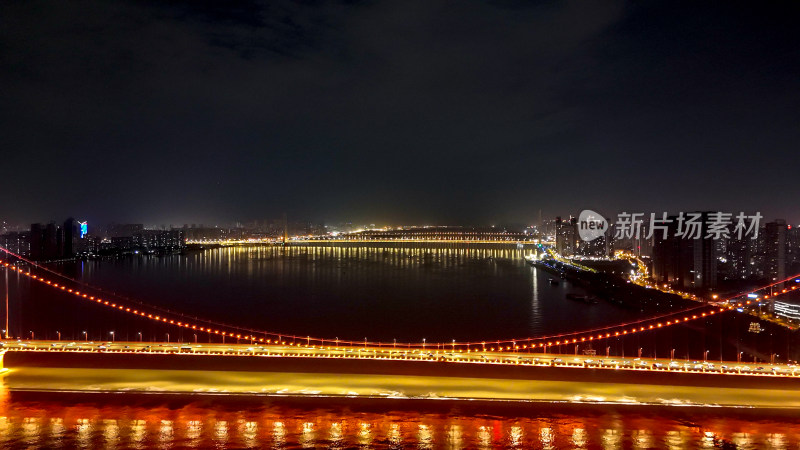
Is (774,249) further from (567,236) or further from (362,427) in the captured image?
(567,236)

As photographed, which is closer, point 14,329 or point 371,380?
point 371,380

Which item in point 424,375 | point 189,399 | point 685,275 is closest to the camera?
point 189,399

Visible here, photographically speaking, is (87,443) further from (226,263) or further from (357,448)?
(226,263)

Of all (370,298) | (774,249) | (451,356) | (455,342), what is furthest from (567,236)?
(451,356)

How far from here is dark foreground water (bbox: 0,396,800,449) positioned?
167 inches

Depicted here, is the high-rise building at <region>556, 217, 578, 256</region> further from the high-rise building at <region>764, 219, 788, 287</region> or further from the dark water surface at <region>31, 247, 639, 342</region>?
the high-rise building at <region>764, 219, 788, 287</region>

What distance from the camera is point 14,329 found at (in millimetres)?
8164

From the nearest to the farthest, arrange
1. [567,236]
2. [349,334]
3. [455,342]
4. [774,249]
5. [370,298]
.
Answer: [455,342], [349,334], [774,249], [370,298], [567,236]

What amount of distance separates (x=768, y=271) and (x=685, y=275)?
4.63 feet

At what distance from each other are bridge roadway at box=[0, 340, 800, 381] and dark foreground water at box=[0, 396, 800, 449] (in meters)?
0.45

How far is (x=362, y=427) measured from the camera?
458 centimetres

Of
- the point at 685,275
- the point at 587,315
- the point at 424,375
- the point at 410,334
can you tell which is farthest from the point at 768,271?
the point at 424,375

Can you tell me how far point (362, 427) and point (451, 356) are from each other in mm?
1210

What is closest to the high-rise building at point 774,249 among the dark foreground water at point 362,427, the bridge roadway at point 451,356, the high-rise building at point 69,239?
the bridge roadway at point 451,356
